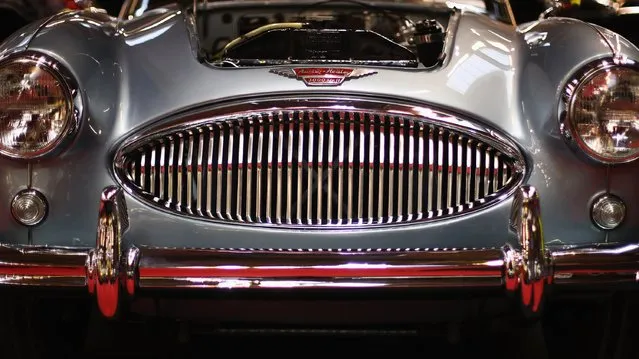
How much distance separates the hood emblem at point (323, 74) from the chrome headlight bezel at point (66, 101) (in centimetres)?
51

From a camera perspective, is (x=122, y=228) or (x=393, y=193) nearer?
(x=122, y=228)

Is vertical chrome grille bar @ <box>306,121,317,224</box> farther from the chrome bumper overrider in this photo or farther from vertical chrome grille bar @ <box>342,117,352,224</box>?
the chrome bumper overrider

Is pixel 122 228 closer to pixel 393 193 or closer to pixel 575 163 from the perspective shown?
pixel 393 193

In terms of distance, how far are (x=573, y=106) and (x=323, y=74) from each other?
64 cm

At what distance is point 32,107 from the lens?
246 cm

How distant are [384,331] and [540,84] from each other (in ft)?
2.51

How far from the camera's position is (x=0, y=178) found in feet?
8.28

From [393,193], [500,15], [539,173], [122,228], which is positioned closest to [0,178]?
[122,228]

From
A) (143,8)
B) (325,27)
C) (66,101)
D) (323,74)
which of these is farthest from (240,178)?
(143,8)

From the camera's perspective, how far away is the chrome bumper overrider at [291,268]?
2209 millimetres

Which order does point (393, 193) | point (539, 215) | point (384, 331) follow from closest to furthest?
point (539, 215)
point (393, 193)
point (384, 331)

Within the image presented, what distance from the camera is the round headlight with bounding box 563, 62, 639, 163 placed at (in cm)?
246

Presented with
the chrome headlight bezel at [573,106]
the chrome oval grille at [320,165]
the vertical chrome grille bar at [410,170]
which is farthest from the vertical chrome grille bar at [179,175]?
the chrome headlight bezel at [573,106]

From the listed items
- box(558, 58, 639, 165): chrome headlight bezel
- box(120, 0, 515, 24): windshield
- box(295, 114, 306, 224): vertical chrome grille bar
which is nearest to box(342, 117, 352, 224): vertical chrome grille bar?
box(295, 114, 306, 224): vertical chrome grille bar
